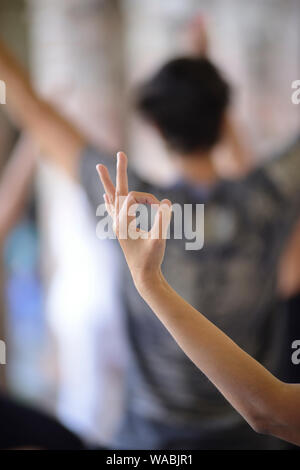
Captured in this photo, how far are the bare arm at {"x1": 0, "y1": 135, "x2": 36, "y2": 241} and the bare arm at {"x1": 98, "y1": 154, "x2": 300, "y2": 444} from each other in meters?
0.52

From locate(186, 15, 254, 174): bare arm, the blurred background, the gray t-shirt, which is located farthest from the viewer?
the blurred background

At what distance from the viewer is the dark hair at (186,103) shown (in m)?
0.50

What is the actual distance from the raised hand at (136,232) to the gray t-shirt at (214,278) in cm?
15

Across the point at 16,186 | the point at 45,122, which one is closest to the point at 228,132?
the point at 45,122

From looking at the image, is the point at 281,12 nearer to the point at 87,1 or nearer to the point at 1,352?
the point at 87,1

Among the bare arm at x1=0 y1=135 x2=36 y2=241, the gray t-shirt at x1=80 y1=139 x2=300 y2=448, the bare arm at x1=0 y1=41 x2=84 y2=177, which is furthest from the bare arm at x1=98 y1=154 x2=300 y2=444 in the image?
the bare arm at x1=0 y1=135 x2=36 y2=241

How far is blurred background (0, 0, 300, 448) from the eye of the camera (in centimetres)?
95

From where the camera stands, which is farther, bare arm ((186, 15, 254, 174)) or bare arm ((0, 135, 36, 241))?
bare arm ((0, 135, 36, 241))

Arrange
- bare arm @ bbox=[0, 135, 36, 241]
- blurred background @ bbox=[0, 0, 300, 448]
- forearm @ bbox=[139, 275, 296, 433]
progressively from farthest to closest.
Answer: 1. blurred background @ bbox=[0, 0, 300, 448]
2. bare arm @ bbox=[0, 135, 36, 241]
3. forearm @ bbox=[139, 275, 296, 433]

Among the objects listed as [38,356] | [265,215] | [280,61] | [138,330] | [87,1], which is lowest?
[38,356]

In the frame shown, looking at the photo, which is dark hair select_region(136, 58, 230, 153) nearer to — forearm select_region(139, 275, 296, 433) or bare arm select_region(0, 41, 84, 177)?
bare arm select_region(0, 41, 84, 177)

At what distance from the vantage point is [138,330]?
1.65 ft

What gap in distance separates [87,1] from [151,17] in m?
0.15
